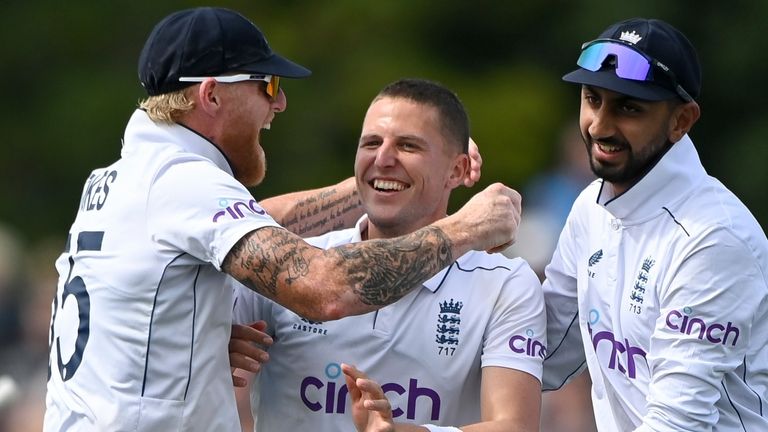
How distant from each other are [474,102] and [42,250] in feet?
14.1

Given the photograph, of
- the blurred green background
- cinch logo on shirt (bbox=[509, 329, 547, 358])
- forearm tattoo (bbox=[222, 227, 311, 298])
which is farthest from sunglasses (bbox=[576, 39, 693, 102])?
the blurred green background

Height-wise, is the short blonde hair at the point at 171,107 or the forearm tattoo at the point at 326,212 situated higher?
the short blonde hair at the point at 171,107

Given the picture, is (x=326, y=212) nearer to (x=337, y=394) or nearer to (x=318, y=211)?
(x=318, y=211)

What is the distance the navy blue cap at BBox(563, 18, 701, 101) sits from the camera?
18.4 ft

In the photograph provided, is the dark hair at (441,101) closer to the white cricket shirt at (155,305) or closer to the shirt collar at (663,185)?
the shirt collar at (663,185)

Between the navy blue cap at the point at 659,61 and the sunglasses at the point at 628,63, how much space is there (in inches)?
0.6

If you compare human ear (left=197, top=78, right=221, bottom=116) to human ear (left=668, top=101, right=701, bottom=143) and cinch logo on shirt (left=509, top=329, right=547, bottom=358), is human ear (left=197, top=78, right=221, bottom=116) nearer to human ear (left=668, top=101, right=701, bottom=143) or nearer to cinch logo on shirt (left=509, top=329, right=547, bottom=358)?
cinch logo on shirt (left=509, top=329, right=547, bottom=358)

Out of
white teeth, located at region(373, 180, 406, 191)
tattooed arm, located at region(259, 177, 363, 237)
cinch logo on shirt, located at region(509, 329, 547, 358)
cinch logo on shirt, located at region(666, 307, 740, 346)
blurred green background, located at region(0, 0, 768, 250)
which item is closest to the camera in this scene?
cinch logo on shirt, located at region(666, 307, 740, 346)

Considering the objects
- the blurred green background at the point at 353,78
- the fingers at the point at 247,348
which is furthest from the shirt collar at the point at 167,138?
the blurred green background at the point at 353,78

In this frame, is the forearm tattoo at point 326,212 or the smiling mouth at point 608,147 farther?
the forearm tattoo at point 326,212

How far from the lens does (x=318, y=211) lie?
6.81m

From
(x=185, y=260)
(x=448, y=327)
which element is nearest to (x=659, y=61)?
(x=448, y=327)

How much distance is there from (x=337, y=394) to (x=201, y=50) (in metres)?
1.44

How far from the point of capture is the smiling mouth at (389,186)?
612 cm
